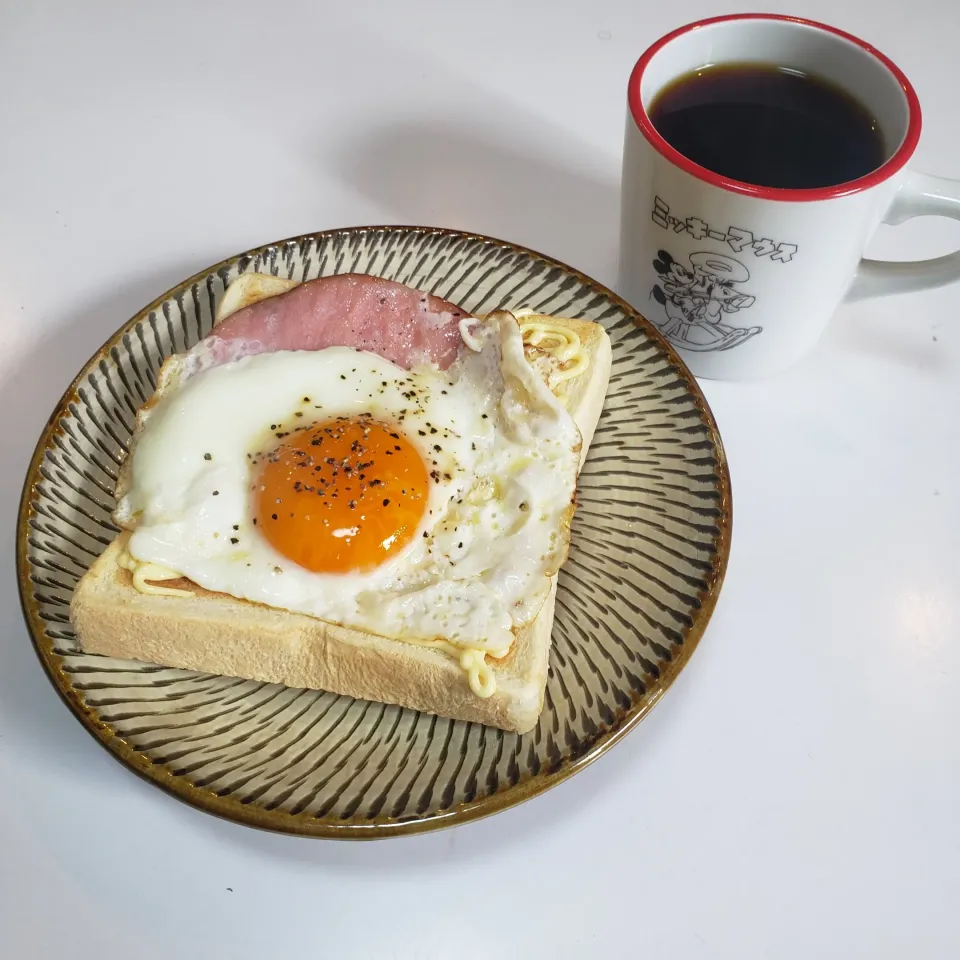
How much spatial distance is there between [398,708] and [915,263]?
132cm

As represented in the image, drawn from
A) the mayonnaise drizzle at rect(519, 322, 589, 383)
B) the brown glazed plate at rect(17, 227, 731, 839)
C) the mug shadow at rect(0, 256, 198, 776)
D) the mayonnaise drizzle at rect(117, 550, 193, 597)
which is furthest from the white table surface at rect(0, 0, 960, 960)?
the mayonnaise drizzle at rect(519, 322, 589, 383)

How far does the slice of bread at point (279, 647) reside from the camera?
51.8 inches

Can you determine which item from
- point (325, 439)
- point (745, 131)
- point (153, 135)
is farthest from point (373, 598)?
point (153, 135)

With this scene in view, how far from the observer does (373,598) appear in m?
1.39

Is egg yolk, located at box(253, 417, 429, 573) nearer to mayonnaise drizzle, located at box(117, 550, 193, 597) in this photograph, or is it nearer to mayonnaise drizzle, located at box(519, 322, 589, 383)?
mayonnaise drizzle, located at box(117, 550, 193, 597)

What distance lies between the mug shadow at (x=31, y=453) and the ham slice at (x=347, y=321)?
0.53 m

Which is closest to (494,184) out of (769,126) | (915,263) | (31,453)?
(769,126)

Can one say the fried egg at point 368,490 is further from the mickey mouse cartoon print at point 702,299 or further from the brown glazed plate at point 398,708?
the mickey mouse cartoon print at point 702,299

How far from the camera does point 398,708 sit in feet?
4.50

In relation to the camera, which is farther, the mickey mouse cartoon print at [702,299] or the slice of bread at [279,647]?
the mickey mouse cartoon print at [702,299]

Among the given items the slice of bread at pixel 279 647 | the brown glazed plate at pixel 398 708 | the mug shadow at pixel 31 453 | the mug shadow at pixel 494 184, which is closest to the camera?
the brown glazed plate at pixel 398 708

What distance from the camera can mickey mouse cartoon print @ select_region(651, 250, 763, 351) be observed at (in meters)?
1.53

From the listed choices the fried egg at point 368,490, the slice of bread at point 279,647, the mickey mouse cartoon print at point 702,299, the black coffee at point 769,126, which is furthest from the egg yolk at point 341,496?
the black coffee at point 769,126

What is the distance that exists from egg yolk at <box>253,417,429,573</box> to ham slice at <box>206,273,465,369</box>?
21cm
